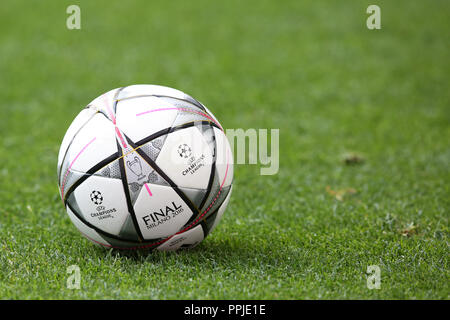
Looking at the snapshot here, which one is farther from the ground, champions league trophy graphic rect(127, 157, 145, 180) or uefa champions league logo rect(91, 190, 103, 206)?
champions league trophy graphic rect(127, 157, 145, 180)

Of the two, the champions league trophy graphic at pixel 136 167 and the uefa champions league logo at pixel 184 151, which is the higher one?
the uefa champions league logo at pixel 184 151

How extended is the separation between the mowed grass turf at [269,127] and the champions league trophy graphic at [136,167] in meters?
0.66

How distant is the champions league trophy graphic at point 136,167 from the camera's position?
13.3 ft

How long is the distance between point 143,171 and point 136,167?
0.18 ft

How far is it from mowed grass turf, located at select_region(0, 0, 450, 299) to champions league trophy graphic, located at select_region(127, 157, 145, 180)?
659mm

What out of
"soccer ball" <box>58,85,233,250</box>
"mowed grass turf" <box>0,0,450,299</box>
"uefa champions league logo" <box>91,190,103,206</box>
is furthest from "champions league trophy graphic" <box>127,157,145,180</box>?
"mowed grass turf" <box>0,0,450,299</box>

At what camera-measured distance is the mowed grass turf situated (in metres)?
4.11

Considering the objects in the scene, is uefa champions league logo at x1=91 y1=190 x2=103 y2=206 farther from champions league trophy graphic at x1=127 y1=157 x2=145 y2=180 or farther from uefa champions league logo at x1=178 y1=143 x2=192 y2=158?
uefa champions league logo at x1=178 y1=143 x2=192 y2=158

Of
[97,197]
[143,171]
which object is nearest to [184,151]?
[143,171]

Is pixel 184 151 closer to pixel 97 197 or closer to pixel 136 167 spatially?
pixel 136 167

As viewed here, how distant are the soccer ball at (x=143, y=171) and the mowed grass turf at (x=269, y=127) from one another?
0.25 meters

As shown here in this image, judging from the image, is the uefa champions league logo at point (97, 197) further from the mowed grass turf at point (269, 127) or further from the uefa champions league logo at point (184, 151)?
the uefa champions league logo at point (184, 151)

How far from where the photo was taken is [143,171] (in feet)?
13.3

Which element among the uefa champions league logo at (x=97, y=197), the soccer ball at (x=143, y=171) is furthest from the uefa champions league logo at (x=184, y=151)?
the uefa champions league logo at (x=97, y=197)
